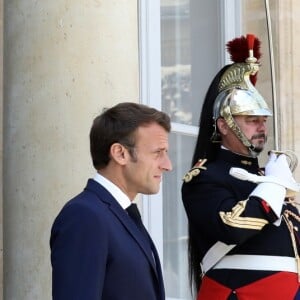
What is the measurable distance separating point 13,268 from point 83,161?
0.44 meters

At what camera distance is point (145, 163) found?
8.36ft

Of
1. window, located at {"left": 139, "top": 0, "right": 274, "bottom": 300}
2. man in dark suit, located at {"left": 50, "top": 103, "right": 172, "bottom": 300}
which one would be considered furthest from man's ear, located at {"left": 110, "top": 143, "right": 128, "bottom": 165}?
window, located at {"left": 139, "top": 0, "right": 274, "bottom": 300}

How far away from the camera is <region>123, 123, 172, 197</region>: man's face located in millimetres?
2533

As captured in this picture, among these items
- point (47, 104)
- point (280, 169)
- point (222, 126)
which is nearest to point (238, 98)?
point (222, 126)

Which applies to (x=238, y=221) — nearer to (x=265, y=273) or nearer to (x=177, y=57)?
(x=265, y=273)

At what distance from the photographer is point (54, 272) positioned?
237 centimetres

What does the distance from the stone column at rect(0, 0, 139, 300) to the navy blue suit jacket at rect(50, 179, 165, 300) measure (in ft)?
3.53

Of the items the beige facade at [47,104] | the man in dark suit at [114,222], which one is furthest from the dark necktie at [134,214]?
the beige facade at [47,104]

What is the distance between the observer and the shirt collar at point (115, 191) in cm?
251

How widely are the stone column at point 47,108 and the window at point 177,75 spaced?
2.78 ft

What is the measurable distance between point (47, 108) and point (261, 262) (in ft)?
3.02

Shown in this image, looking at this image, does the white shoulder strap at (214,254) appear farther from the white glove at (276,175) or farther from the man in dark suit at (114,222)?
the man in dark suit at (114,222)

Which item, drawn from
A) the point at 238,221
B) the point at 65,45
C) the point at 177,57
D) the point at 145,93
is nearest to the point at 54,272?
the point at 238,221

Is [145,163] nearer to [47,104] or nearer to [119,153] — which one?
[119,153]
